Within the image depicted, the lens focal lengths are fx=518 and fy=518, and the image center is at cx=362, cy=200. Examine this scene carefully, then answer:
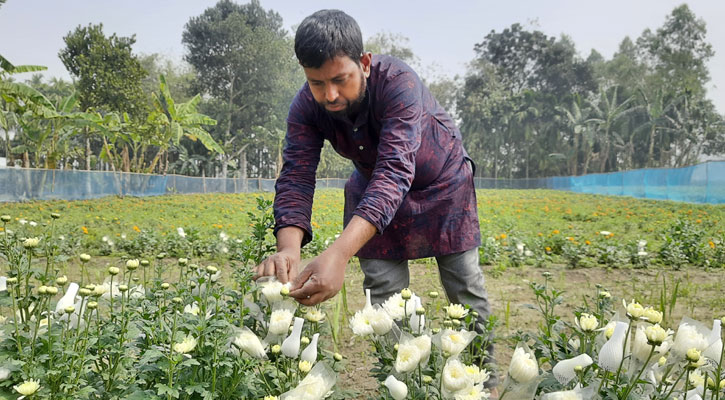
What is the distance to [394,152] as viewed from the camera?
115cm

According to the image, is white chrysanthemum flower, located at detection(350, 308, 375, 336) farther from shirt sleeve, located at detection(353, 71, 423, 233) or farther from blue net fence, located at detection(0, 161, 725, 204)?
blue net fence, located at detection(0, 161, 725, 204)

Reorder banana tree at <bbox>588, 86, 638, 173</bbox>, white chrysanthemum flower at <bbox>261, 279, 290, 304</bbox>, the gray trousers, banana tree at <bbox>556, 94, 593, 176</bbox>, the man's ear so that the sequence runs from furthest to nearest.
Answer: banana tree at <bbox>556, 94, 593, 176</bbox>
banana tree at <bbox>588, 86, 638, 173</bbox>
the gray trousers
the man's ear
white chrysanthemum flower at <bbox>261, 279, 290, 304</bbox>

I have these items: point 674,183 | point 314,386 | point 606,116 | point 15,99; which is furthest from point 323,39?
point 606,116

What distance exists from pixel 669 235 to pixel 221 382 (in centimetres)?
418

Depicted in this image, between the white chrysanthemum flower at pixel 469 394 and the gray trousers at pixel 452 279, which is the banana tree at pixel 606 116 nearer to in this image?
the gray trousers at pixel 452 279

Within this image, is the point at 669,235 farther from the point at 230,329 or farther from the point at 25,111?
the point at 25,111

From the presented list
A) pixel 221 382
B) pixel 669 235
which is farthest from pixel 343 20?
pixel 669 235

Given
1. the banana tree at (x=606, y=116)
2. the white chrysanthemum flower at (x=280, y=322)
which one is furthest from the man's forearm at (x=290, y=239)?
the banana tree at (x=606, y=116)

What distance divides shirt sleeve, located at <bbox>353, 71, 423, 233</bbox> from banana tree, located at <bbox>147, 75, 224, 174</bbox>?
3.90 m


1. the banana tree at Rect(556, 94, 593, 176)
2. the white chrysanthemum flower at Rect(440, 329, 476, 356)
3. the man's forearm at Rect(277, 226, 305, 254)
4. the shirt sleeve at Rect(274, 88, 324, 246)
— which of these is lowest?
the white chrysanthemum flower at Rect(440, 329, 476, 356)

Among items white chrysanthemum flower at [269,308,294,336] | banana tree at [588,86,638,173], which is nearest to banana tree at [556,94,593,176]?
banana tree at [588,86,638,173]

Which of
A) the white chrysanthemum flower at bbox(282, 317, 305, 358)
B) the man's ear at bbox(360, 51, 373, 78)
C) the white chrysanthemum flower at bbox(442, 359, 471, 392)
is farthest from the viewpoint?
the man's ear at bbox(360, 51, 373, 78)

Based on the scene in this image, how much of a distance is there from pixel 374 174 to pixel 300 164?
0.33 metres

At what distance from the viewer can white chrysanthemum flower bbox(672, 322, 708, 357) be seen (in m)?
0.76
